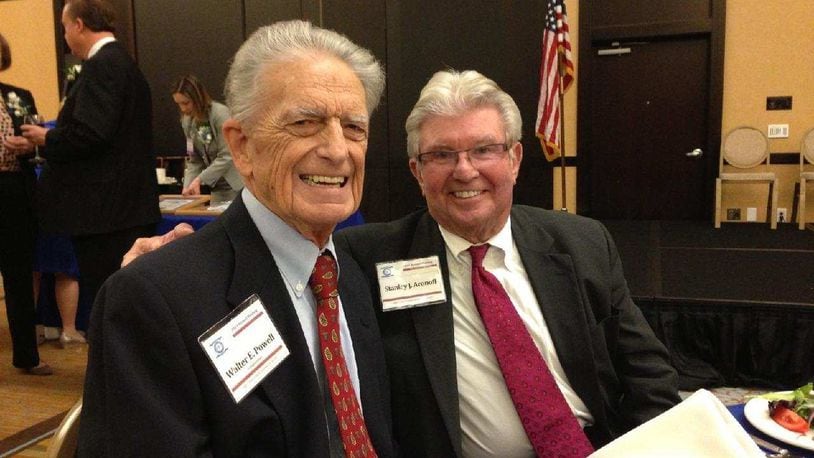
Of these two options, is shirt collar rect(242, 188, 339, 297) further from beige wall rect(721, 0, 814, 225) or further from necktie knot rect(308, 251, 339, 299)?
beige wall rect(721, 0, 814, 225)

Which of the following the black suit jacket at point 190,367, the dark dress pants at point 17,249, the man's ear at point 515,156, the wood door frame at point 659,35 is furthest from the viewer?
the wood door frame at point 659,35

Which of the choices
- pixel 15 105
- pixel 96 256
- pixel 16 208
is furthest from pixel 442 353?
pixel 15 105

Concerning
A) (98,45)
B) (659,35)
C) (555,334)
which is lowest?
(555,334)

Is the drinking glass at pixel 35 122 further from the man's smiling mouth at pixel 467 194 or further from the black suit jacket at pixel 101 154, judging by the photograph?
the man's smiling mouth at pixel 467 194

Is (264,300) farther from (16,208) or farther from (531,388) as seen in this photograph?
(16,208)

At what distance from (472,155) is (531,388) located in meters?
0.60

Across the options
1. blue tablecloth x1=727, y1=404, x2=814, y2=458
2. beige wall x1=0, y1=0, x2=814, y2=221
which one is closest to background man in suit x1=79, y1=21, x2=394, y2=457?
blue tablecloth x1=727, y1=404, x2=814, y2=458

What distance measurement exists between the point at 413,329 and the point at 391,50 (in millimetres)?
5724

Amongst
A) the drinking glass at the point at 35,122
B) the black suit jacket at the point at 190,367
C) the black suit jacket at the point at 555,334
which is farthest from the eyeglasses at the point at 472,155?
the drinking glass at the point at 35,122

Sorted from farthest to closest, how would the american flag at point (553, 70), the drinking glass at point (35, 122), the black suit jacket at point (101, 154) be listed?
the american flag at point (553, 70), the drinking glass at point (35, 122), the black suit jacket at point (101, 154)

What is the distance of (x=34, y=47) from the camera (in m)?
8.91

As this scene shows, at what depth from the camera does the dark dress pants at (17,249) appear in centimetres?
323

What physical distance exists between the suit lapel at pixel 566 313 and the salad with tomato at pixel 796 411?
1.31ft

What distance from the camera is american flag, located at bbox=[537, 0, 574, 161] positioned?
5305mm
